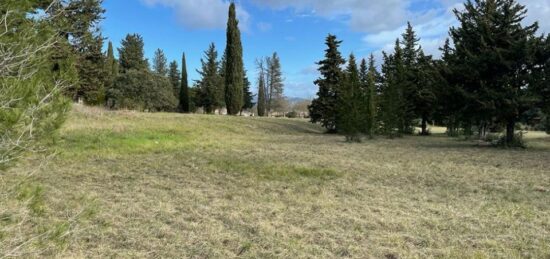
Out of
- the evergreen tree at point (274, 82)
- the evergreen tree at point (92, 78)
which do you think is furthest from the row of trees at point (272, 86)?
the evergreen tree at point (92, 78)

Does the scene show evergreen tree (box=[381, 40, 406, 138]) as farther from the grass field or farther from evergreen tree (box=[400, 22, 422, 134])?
the grass field

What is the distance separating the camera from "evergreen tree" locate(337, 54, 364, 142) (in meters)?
19.5

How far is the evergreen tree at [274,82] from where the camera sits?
64.3m

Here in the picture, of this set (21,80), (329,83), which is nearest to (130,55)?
(329,83)

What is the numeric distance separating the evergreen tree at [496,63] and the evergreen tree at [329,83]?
10624mm

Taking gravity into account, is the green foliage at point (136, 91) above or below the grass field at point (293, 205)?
above

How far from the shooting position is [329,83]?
28.0 m

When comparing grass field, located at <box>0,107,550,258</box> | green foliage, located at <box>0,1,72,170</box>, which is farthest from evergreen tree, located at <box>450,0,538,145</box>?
green foliage, located at <box>0,1,72,170</box>

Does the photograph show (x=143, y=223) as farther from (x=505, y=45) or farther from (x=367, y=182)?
(x=505, y=45)

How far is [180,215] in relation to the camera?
551cm

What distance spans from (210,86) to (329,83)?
2009cm

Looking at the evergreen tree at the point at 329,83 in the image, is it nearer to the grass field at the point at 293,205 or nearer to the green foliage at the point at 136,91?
the green foliage at the point at 136,91

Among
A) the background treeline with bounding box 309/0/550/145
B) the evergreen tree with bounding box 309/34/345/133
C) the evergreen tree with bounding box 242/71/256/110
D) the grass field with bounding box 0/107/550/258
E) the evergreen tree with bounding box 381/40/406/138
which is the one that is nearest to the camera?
the grass field with bounding box 0/107/550/258

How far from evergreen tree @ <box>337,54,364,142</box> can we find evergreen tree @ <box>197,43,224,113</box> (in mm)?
23329
